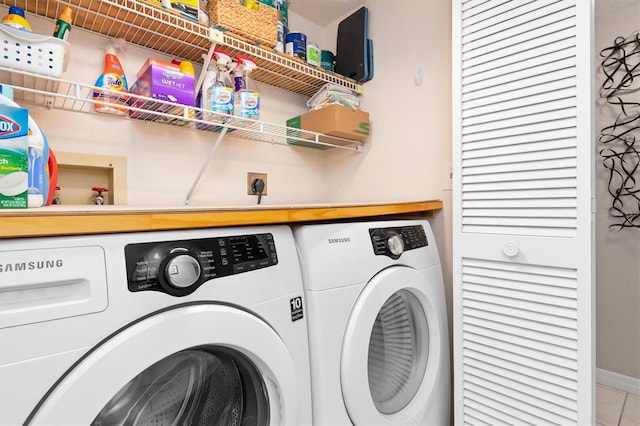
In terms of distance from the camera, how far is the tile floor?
4.61ft

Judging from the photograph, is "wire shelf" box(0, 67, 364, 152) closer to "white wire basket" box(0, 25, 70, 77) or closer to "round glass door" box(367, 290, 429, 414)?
"white wire basket" box(0, 25, 70, 77)

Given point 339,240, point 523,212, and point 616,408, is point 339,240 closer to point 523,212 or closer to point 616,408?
point 523,212

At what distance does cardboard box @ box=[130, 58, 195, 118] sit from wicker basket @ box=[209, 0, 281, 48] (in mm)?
276

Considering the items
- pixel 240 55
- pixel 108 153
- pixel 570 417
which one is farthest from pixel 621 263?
pixel 108 153

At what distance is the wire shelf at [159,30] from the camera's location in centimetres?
108

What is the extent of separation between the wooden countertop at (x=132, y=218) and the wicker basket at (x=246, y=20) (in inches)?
34.6

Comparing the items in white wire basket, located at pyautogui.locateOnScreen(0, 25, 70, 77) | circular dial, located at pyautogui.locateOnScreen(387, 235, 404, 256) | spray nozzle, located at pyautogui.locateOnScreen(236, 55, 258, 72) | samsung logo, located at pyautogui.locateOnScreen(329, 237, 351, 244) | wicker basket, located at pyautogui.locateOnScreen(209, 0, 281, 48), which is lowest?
circular dial, located at pyautogui.locateOnScreen(387, 235, 404, 256)

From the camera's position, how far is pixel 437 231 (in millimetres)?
1545

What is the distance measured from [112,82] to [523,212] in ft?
4.99

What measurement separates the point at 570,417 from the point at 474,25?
1333mm

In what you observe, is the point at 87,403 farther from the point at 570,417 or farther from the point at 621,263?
the point at 621,263

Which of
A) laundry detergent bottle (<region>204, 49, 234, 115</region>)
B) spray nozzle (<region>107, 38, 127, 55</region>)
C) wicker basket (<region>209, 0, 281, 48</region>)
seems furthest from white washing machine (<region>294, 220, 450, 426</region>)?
spray nozzle (<region>107, 38, 127, 55</region>)

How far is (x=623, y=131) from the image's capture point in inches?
64.5

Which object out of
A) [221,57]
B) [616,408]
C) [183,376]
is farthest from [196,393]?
[616,408]
